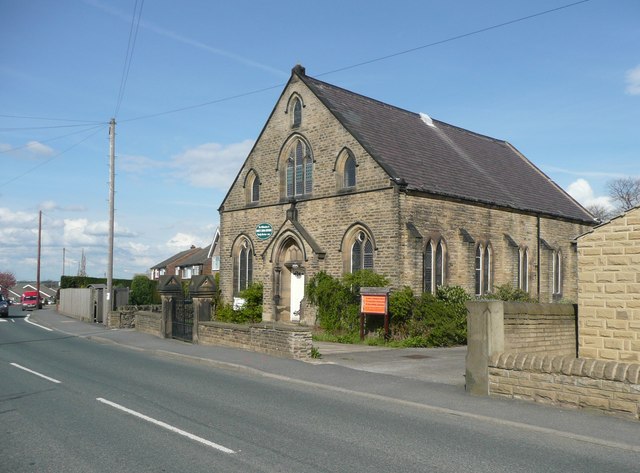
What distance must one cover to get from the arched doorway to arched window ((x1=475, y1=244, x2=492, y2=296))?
7.50 metres

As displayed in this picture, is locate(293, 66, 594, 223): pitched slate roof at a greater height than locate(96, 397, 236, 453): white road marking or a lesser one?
greater

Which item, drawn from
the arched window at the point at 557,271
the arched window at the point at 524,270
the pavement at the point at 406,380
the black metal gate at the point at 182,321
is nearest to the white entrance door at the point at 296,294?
the pavement at the point at 406,380

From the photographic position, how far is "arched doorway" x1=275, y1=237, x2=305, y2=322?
27.1 metres

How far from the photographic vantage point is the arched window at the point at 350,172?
81.7 feet

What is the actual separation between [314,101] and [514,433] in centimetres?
2019

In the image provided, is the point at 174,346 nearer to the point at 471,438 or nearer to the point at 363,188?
the point at 363,188

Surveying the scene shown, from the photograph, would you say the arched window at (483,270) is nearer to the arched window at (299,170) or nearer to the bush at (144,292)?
the arched window at (299,170)

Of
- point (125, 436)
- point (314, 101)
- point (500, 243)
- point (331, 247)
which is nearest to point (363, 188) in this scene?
point (331, 247)

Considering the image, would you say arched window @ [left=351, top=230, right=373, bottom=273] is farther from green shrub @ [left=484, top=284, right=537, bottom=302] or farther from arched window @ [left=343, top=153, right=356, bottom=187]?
green shrub @ [left=484, top=284, right=537, bottom=302]

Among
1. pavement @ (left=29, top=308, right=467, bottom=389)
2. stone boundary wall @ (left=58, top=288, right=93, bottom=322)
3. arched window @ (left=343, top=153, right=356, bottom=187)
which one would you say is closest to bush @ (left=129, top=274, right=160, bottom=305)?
stone boundary wall @ (left=58, top=288, right=93, bottom=322)

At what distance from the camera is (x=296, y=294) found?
27.1 metres

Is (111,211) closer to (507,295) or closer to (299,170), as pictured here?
(299,170)

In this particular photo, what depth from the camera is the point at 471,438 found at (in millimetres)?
8102

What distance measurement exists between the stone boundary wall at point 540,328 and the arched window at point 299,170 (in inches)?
581
